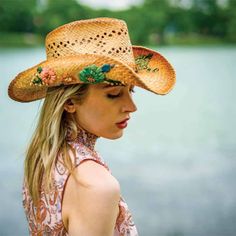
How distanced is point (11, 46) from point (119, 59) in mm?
34182

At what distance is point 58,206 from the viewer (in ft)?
5.09

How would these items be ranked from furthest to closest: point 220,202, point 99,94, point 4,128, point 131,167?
point 4,128
point 131,167
point 220,202
point 99,94

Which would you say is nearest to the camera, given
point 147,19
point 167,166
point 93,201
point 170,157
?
point 93,201

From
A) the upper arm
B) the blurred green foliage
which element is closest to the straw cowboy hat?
the upper arm

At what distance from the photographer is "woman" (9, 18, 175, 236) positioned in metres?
1.48

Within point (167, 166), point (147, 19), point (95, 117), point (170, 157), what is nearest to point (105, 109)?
point (95, 117)

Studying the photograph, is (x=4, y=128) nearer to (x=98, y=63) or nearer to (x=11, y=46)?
(x=98, y=63)

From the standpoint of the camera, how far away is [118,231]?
5.60 feet

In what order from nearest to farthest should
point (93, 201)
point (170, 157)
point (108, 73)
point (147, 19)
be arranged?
point (93, 201) < point (108, 73) < point (170, 157) < point (147, 19)

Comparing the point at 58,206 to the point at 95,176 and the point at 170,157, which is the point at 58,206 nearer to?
the point at 95,176

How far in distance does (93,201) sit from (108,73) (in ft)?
1.07

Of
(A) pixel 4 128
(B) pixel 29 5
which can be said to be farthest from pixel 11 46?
(A) pixel 4 128

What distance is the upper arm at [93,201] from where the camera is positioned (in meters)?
1.46

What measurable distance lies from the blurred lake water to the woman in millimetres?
178
